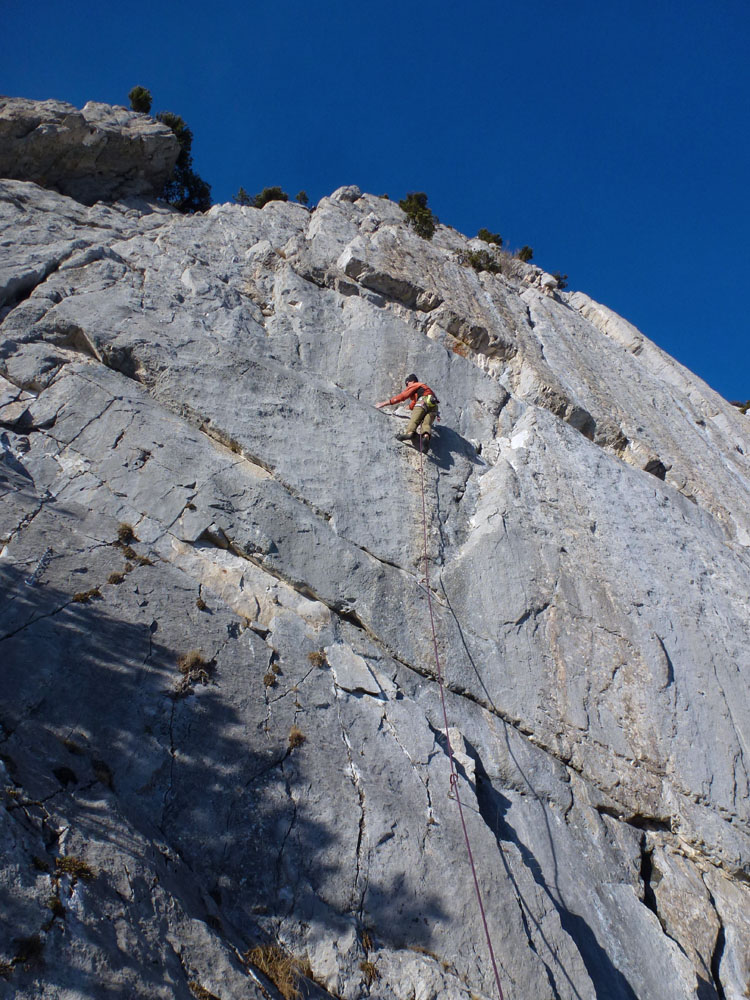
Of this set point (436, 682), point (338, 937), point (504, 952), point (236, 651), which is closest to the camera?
point (338, 937)

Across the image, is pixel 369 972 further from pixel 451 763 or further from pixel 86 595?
pixel 86 595

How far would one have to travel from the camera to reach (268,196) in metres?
21.3

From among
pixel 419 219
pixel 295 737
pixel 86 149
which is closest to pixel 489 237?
pixel 419 219

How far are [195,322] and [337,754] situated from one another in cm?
774

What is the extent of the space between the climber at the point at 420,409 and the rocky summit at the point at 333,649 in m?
0.26

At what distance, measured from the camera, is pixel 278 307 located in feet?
40.9

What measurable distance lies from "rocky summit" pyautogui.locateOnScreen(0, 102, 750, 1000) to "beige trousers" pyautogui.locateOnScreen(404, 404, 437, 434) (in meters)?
0.38

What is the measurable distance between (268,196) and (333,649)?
18.7 m

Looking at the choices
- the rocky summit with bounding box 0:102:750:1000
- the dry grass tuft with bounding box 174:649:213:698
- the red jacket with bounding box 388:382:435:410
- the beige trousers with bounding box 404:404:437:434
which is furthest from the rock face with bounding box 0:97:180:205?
Result: the dry grass tuft with bounding box 174:649:213:698

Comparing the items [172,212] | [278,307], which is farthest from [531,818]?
[172,212]

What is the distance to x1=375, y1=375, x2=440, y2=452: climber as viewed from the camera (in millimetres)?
10405

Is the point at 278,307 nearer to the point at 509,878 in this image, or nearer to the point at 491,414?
the point at 491,414

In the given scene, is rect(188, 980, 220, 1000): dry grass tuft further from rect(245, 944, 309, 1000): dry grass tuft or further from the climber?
the climber

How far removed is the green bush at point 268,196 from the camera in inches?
832
